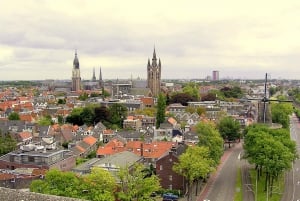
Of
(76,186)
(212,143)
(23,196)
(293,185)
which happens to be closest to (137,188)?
(76,186)

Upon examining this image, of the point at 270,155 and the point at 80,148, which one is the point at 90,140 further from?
the point at 270,155

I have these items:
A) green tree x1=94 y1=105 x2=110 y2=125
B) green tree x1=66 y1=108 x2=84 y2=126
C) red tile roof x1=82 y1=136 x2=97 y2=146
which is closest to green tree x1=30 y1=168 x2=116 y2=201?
red tile roof x1=82 y1=136 x2=97 y2=146

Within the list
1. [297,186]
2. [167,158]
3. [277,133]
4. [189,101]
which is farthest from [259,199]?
[189,101]

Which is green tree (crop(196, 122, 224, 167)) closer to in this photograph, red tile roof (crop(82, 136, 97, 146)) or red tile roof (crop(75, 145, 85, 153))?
red tile roof (crop(75, 145, 85, 153))

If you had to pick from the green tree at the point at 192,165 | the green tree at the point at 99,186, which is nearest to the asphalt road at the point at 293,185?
the green tree at the point at 192,165

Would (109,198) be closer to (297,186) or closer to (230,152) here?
(297,186)

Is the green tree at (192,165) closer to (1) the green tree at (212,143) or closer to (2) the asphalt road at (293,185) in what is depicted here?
(1) the green tree at (212,143)
